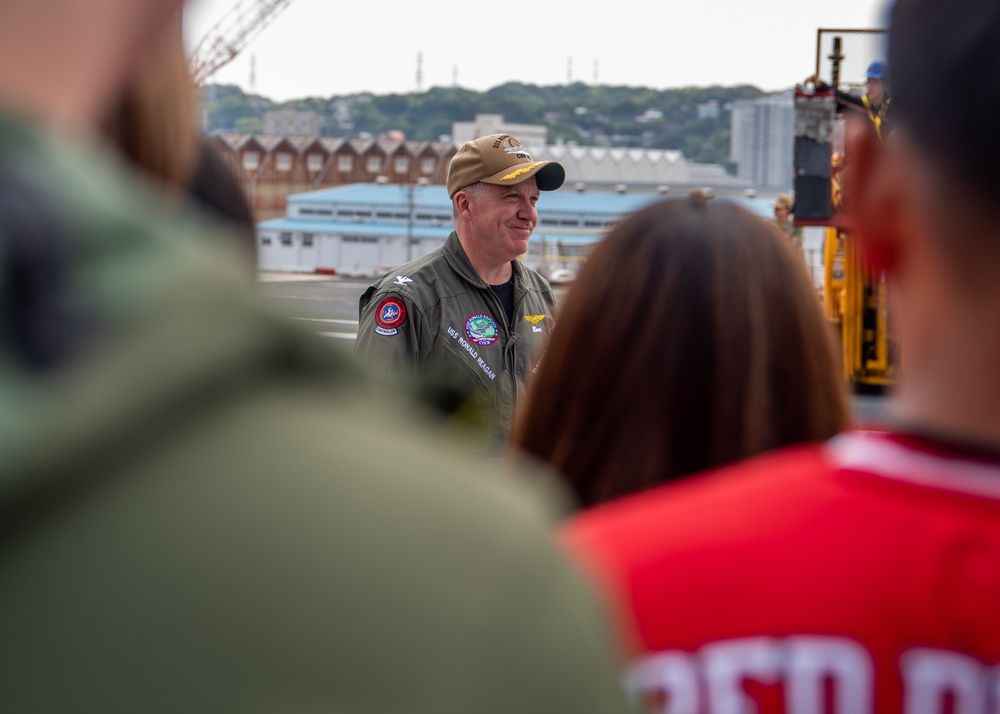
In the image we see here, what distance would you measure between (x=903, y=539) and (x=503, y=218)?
14.0ft

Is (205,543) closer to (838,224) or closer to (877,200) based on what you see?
(877,200)

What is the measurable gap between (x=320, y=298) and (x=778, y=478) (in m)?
43.7

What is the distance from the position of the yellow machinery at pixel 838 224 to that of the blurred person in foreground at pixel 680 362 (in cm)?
1147

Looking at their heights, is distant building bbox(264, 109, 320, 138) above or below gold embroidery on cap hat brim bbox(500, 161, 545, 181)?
A: above

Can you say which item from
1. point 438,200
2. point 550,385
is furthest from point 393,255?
point 550,385

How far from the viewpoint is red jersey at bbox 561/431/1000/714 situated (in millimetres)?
1233

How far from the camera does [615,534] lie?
1356mm

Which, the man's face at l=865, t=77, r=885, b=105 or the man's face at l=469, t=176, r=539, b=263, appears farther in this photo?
the man's face at l=865, t=77, r=885, b=105

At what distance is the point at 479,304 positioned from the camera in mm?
5148

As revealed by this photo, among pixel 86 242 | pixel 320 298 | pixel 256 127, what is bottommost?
pixel 320 298

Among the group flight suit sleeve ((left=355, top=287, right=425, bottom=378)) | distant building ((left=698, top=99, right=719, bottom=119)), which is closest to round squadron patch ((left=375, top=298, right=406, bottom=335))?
flight suit sleeve ((left=355, top=287, right=425, bottom=378))

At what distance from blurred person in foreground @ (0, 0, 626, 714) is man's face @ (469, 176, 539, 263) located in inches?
183

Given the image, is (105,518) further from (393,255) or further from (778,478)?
(393,255)

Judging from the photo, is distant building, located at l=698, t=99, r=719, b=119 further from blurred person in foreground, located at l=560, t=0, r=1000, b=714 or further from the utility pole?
blurred person in foreground, located at l=560, t=0, r=1000, b=714
